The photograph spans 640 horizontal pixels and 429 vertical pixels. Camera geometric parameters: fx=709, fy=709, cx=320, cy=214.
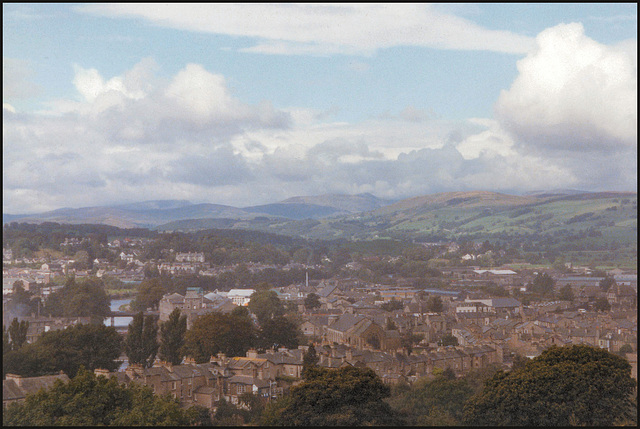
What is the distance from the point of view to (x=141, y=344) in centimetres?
2395

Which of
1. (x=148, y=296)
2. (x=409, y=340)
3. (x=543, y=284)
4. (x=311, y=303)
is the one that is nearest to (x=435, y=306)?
(x=311, y=303)

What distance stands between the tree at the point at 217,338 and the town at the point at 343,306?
0.46 metres

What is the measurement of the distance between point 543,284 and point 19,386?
3984cm

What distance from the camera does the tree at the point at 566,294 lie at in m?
44.5

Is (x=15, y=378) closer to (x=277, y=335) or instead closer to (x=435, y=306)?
(x=277, y=335)

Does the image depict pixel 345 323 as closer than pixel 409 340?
No

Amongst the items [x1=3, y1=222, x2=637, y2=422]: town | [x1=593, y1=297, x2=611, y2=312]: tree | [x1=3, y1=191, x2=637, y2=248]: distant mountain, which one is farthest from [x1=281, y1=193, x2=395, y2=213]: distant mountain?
[x1=593, y1=297, x2=611, y2=312]: tree

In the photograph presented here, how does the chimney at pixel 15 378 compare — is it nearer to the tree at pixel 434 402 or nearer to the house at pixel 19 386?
the house at pixel 19 386

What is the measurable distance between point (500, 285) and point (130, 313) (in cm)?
2809

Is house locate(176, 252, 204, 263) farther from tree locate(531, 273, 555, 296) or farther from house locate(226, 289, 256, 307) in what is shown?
tree locate(531, 273, 555, 296)

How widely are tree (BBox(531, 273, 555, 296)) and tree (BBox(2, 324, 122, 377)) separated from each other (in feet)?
111

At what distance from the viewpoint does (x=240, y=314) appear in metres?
30.2

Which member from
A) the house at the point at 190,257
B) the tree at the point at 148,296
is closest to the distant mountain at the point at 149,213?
the house at the point at 190,257

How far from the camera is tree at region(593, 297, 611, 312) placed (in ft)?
133
